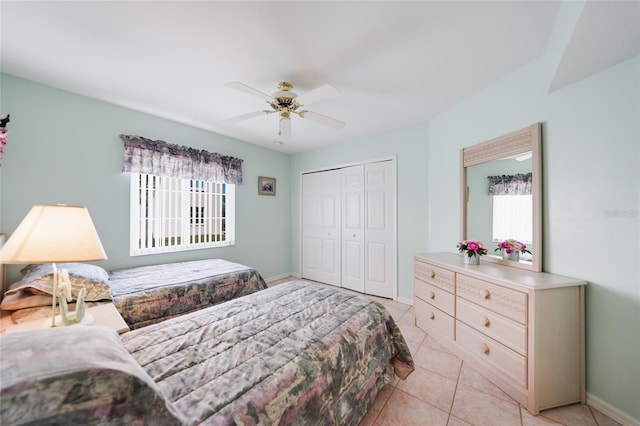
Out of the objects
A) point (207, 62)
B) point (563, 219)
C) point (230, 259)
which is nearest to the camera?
point (563, 219)

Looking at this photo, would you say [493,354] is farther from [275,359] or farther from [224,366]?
[224,366]

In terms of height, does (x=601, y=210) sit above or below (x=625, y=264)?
above

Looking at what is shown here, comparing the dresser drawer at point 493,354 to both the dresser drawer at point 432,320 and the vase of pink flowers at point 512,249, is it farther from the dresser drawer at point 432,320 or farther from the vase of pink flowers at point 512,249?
the vase of pink flowers at point 512,249

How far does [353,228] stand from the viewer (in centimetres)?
404

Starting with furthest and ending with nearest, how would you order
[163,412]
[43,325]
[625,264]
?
1. [625,264]
2. [43,325]
3. [163,412]

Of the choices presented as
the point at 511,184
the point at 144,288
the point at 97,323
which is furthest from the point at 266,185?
the point at 511,184

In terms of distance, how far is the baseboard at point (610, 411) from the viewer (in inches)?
57.1

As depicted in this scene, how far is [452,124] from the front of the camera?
2.82 metres

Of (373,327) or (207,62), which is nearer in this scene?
(373,327)

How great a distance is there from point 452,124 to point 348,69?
4.94ft

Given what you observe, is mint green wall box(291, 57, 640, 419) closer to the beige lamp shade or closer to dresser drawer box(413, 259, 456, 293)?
dresser drawer box(413, 259, 456, 293)

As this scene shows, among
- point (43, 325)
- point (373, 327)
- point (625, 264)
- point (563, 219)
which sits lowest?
point (373, 327)

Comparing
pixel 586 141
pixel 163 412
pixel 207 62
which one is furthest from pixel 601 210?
pixel 207 62

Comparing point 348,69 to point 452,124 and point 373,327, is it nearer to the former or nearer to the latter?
point 452,124
